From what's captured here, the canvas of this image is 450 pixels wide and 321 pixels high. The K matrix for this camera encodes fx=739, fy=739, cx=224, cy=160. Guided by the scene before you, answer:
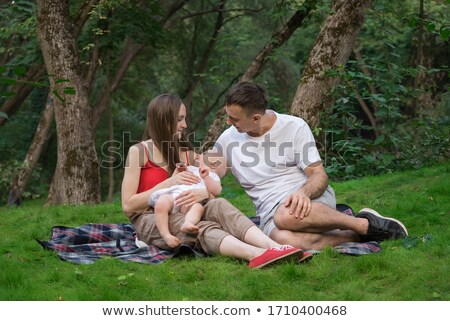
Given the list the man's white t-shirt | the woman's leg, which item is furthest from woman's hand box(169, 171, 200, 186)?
the woman's leg

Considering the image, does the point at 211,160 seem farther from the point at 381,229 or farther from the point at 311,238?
the point at 381,229

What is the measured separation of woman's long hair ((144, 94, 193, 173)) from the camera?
5.68 meters

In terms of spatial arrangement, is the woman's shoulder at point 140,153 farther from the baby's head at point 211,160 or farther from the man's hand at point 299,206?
the man's hand at point 299,206

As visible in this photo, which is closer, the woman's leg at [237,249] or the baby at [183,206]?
the woman's leg at [237,249]

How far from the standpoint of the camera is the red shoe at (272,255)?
488 cm

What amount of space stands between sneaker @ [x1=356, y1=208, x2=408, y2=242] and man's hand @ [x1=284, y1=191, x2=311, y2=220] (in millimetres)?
554

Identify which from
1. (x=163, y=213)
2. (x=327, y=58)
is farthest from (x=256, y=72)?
(x=163, y=213)

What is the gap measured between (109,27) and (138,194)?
829 cm

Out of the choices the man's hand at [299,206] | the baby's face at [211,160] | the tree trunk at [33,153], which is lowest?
the tree trunk at [33,153]

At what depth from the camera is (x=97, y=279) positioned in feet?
15.6

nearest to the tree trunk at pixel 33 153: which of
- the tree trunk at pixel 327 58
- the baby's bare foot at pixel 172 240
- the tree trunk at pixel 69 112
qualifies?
the tree trunk at pixel 69 112

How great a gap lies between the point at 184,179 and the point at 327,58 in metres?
4.76
